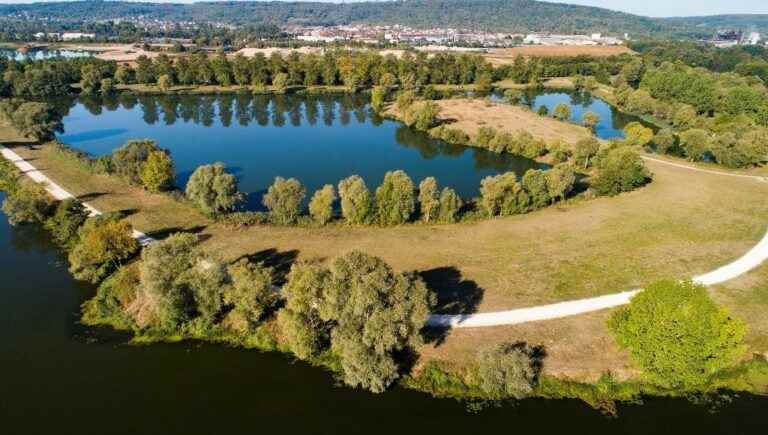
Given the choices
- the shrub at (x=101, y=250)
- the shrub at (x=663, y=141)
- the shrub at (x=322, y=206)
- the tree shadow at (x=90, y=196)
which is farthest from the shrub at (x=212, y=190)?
the shrub at (x=663, y=141)

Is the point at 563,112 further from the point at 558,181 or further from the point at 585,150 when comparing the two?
the point at 558,181

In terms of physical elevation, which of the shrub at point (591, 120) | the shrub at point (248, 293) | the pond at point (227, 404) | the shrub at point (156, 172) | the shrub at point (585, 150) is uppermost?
the shrub at point (591, 120)

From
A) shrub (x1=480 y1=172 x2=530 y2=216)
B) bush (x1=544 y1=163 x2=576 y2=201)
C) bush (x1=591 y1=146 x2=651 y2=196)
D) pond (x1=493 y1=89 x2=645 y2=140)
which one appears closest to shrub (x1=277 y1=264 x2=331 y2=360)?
shrub (x1=480 y1=172 x2=530 y2=216)

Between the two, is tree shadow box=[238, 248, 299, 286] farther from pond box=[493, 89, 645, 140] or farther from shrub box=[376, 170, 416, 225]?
pond box=[493, 89, 645, 140]

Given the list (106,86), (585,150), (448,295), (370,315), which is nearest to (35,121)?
(106,86)

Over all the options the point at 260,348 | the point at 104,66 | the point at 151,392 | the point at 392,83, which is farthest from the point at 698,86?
the point at 104,66

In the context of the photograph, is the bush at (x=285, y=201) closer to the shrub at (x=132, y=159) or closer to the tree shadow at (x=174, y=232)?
the tree shadow at (x=174, y=232)
